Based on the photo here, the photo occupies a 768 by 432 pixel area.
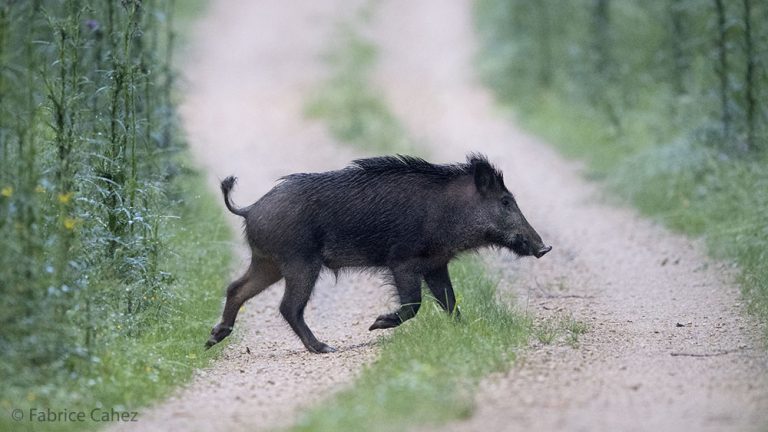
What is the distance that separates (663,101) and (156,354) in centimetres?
1056

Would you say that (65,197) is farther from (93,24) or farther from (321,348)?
(93,24)

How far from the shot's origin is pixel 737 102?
12805mm

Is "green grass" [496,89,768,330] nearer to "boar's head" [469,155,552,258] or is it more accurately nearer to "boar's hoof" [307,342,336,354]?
"boar's head" [469,155,552,258]

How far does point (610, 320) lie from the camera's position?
848 centimetres

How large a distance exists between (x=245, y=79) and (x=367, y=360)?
1782 centimetres

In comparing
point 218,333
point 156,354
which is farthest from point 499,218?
point 156,354

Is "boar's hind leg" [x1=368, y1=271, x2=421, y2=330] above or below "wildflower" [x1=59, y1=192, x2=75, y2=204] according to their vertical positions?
below

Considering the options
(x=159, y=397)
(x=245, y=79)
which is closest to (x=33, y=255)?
(x=159, y=397)

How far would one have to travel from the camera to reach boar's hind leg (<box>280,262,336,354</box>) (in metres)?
8.11

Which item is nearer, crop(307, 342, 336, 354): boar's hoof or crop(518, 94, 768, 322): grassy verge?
crop(307, 342, 336, 354): boar's hoof

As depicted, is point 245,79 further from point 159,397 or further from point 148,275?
point 159,397

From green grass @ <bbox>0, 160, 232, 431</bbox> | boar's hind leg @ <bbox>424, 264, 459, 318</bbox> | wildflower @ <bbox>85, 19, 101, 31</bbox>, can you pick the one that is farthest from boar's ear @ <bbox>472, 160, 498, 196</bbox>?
wildflower @ <bbox>85, 19, 101, 31</bbox>

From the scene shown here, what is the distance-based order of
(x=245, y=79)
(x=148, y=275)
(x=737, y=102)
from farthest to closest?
(x=245, y=79) → (x=737, y=102) → (x=148, y=275)

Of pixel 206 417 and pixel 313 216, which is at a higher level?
pixel 313 216
